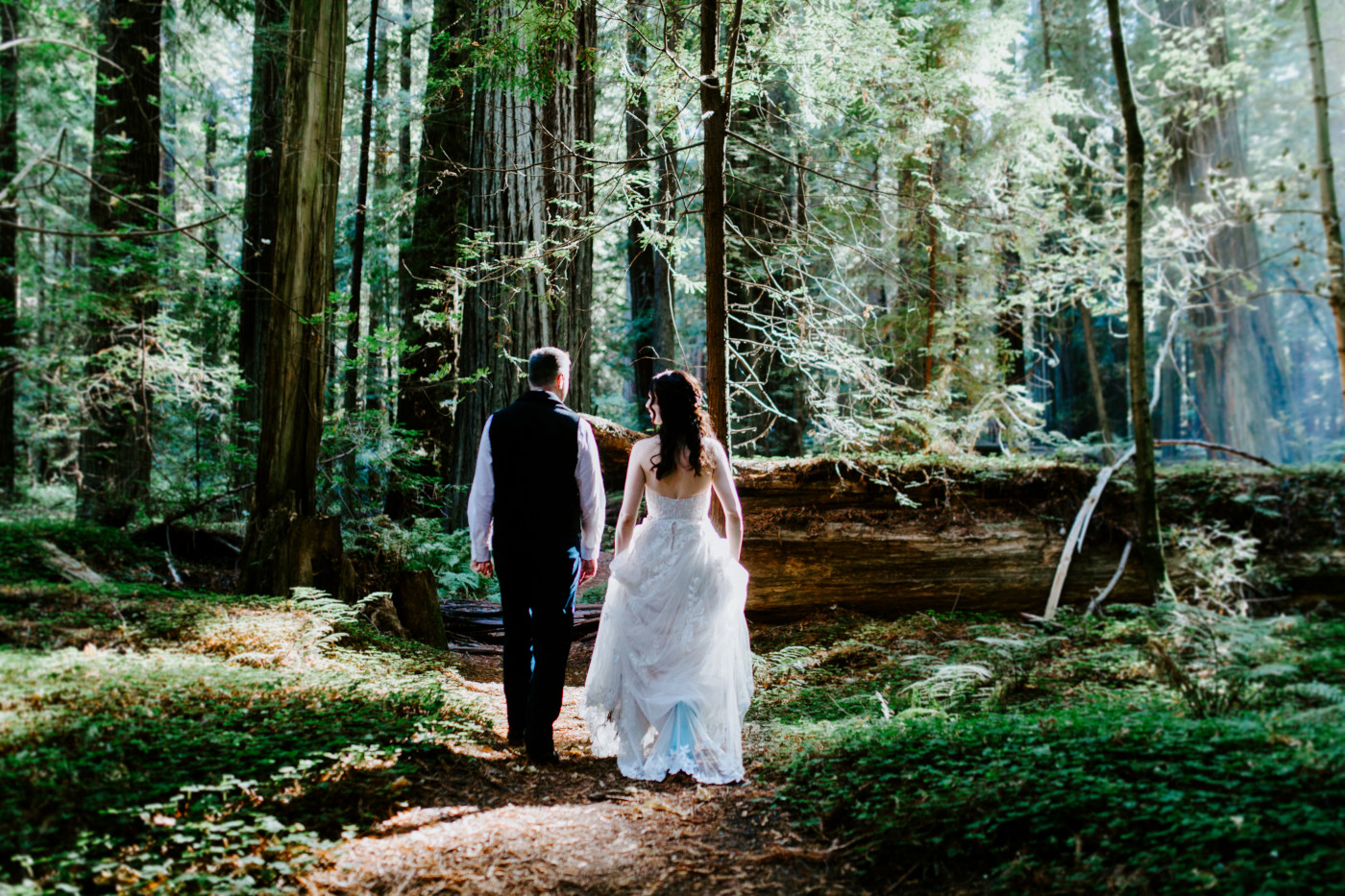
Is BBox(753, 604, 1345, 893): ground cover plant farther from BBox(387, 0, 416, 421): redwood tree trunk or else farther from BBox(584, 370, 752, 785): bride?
BBox(387, 0, 416, 421): redwood tree trunk

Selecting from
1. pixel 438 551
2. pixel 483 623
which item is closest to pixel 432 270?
pixel 438 551

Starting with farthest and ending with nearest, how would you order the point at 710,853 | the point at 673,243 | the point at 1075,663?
the point at 673,243 < the point at 1075,663 < the point at 710,853

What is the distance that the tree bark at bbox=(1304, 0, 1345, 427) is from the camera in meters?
7.20

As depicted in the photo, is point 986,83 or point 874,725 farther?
point 986,83

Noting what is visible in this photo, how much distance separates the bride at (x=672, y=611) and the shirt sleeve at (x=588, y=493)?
0.17 meters

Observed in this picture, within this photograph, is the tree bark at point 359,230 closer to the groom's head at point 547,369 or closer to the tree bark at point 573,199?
the tree bark at point 573,199

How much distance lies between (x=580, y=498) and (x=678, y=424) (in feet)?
2.76

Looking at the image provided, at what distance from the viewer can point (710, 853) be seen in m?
3.51

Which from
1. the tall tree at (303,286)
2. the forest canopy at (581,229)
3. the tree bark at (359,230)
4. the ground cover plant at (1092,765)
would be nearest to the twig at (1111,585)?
the forest canopy at (581,229)

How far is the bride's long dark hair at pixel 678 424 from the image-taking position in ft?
16.0

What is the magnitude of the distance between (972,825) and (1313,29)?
8956 millimetres

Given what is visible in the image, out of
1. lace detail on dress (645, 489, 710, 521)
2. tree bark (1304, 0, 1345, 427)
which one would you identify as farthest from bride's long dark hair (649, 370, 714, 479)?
tree bark (1304, 0, 1345, 427)

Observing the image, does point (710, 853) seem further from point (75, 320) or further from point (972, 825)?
point (75, 320)

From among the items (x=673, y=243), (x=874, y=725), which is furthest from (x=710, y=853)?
(x=673, y=243)
